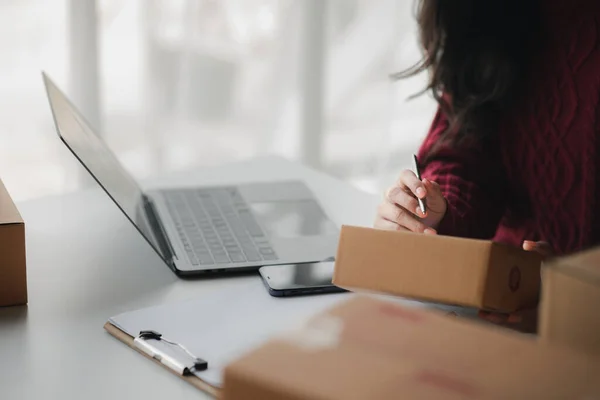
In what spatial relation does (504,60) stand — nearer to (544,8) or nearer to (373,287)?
(544,8)

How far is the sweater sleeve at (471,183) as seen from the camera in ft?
4.66

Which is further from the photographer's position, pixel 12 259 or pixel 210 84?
pixel 210 84

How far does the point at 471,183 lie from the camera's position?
144 centimetres

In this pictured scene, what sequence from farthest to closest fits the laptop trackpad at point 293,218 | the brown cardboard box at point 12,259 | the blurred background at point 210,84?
the blurred background at point 210,84
the laptop trackpad at point 293,218
the brown cardboard box at point 12,259

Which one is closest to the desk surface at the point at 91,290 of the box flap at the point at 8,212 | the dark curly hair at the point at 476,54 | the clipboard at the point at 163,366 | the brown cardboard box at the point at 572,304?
the clipboard at the point at 163,366

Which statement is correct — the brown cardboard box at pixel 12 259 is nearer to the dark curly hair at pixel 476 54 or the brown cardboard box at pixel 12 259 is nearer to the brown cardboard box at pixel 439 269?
the brown cardboard box at pixel 439 269

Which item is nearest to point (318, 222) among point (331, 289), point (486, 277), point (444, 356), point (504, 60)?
point (331, 289)

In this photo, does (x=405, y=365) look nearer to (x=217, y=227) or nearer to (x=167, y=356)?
(x=167, y=356)

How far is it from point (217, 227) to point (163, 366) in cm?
41

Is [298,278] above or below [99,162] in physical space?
below

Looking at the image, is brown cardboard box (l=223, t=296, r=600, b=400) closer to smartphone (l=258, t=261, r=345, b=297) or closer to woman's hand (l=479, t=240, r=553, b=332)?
woman's hand (l=479, t=240, r=553, b=332)

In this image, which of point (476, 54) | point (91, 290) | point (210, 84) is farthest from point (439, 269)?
point (210, 84)

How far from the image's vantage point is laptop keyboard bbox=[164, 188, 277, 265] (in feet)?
3.95

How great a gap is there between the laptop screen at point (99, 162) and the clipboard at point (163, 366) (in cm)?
19
